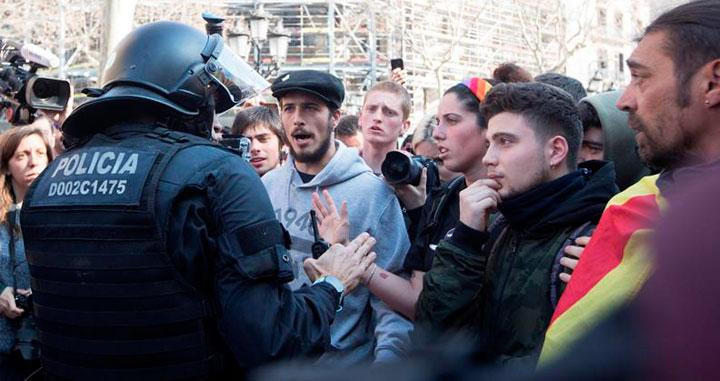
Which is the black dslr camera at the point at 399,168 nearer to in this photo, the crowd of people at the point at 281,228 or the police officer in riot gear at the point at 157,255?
the crowd of people at the point at 281,228

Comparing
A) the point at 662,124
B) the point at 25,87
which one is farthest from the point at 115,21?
Result: the point at 662,124

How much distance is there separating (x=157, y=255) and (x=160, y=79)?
0.56 meters

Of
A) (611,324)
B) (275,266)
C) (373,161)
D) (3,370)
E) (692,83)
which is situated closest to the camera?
(611,324)

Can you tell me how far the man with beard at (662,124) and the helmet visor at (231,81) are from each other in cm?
124

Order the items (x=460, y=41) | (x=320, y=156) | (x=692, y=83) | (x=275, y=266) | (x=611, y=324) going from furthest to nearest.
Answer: (x=460, y=41), (x=320, y=156), (x=275, y=266), (x=692, y=83), (x=611, y=324)

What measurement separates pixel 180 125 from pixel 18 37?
27.4 metres

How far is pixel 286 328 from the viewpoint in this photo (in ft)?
7.45

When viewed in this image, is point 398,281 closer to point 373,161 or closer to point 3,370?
point 373,161

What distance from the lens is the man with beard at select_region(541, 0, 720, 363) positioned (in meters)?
1.81

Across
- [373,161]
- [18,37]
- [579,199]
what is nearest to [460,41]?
[18,37]

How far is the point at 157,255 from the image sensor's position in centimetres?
224

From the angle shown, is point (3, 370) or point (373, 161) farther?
point (373, 161)

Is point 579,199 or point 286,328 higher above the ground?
point 579,199

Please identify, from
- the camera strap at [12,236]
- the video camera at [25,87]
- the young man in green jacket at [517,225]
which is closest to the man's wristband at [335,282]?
the young man in green jacket at [517,225]
